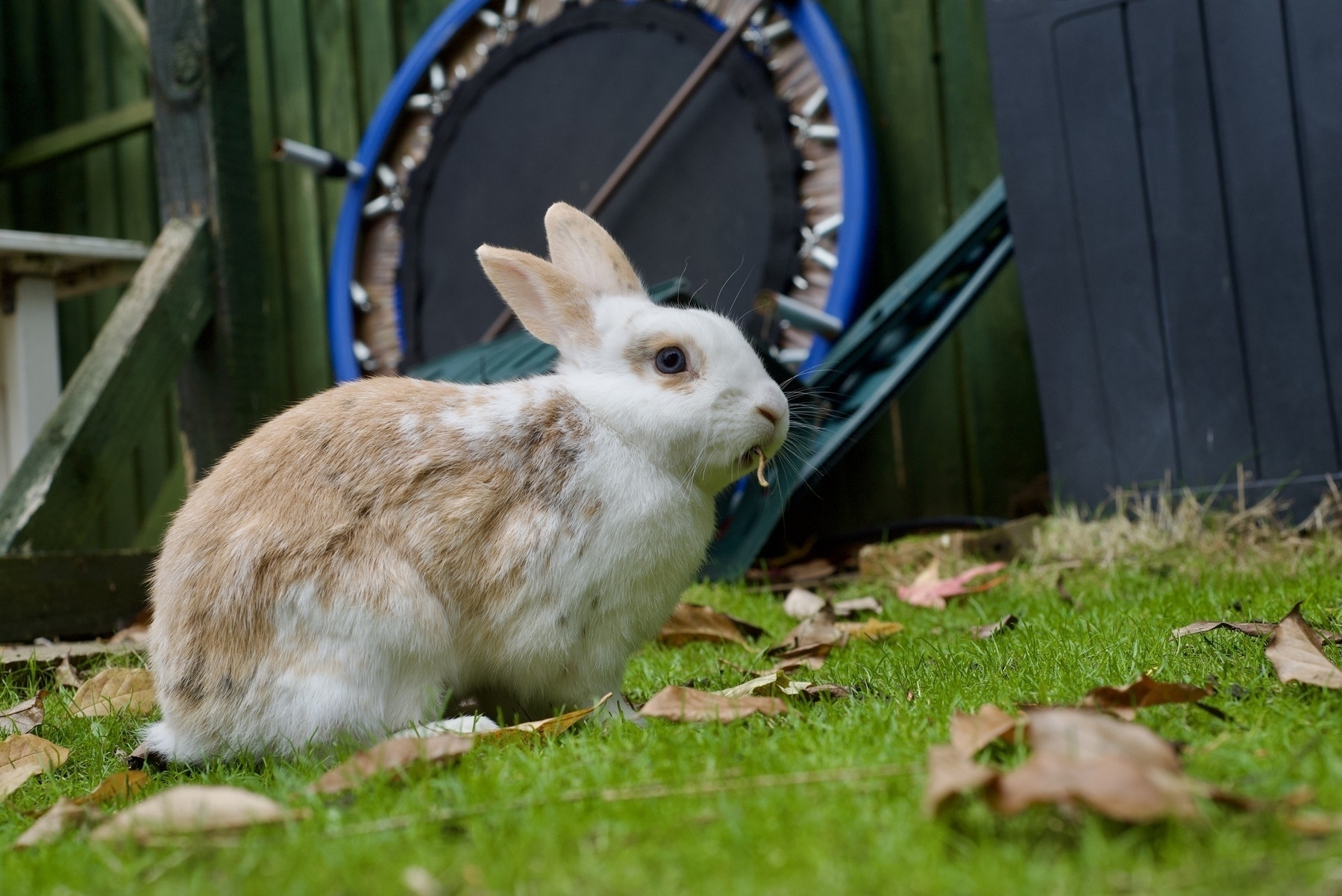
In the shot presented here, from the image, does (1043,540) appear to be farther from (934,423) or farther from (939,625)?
(934,423)

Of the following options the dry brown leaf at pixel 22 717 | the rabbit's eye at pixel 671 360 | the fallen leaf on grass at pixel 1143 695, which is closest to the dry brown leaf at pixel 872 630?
the rabbit's eye at pixel 671 360

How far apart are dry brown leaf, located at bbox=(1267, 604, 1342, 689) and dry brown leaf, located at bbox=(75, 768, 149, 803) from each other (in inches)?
58.2

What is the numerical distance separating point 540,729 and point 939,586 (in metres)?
1.47

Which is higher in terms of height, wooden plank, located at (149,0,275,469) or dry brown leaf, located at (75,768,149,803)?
wooden plank, located at (149,0,275,469)

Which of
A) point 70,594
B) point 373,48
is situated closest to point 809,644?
point 70,594

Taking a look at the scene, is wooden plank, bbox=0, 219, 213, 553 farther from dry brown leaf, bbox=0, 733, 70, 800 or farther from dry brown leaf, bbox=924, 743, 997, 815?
dry brown leaf, bbox=924, 743, 997, 815

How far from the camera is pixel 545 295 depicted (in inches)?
75.9

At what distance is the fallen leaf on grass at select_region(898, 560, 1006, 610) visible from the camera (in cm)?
273

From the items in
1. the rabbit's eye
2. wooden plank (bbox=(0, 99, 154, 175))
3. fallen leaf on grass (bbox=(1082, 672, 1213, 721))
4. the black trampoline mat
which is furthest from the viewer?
wooden plank (bbox=(0, 99, 154, 175))

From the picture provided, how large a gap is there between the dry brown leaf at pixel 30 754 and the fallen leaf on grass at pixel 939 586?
181 centimetres

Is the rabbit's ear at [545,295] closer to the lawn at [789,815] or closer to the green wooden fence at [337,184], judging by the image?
the lawn at [789,815]

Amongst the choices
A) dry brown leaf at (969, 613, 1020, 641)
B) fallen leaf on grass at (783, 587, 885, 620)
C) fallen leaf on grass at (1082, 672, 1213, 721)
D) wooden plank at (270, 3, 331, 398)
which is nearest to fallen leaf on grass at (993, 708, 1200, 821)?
fallen leaf on grass at (1082, 672, 1213, 721)

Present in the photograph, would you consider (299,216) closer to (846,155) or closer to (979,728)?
(846,155)

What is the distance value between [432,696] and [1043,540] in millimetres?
2010
